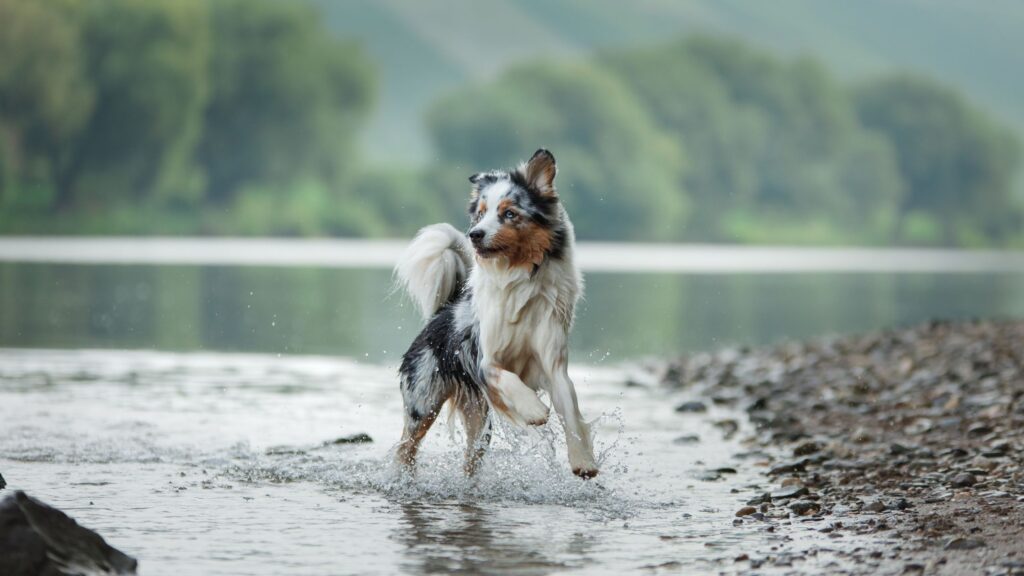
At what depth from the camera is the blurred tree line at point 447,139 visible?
232 ft

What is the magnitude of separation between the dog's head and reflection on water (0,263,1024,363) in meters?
4.78

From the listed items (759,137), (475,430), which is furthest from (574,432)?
(759,137)

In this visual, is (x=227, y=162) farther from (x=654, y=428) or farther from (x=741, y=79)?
(x=654, y=428)

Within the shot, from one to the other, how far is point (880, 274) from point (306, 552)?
130ft

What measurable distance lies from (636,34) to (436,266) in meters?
141

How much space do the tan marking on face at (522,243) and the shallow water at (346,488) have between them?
3.21 feet

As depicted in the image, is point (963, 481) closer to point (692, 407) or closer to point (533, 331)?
point (533, 331)

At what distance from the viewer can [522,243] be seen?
23.2 ft

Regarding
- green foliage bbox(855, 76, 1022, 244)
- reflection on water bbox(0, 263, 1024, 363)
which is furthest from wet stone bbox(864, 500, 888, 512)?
green foliage bbox(855, 76, 1022, 244)

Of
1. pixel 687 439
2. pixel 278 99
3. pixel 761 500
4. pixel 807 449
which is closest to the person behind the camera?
pixel 761 500

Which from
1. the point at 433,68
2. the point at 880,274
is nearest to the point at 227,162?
the point at 880,274

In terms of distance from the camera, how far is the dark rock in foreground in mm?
4783

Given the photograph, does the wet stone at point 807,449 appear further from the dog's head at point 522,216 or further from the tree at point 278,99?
the tree at point 278,99

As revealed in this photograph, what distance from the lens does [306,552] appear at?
227 inches
